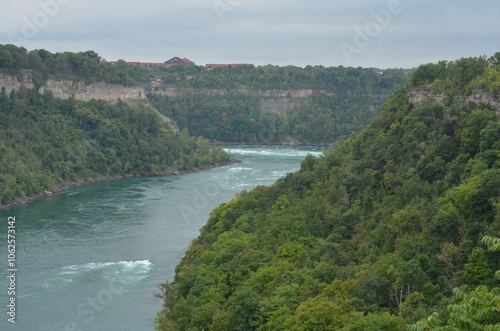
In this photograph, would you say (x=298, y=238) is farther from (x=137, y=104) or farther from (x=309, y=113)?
(x=309, y=113)

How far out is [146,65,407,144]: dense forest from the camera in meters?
93.8

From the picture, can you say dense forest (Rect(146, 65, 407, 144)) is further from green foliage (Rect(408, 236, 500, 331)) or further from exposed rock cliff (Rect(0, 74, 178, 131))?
green foliage (Rect(408, 236, 500, 331))

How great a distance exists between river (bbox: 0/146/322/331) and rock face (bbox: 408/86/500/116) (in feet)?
40.6

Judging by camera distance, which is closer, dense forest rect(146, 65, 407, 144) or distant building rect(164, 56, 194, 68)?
dense forest rect(146, 65, 407, 144)

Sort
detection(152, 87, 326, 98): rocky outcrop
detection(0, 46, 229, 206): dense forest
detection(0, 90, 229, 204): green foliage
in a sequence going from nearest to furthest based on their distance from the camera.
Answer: detection(0, 90, 229, 204): green foliage < detection(0, 46, 229, 206): dense forest < detection(152, 87, 326, 98): rocky outcrop

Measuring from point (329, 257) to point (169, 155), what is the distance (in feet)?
149

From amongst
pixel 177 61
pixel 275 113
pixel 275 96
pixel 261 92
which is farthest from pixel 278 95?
pixel 177 61

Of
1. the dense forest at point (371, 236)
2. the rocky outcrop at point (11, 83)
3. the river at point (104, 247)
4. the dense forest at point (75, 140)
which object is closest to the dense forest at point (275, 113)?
the dense forest at point (75, 140)

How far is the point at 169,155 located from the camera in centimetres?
6669

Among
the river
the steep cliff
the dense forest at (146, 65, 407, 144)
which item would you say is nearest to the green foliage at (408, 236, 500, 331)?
the river

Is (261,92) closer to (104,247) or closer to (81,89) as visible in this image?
(81,89)

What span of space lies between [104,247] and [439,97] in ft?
55.5

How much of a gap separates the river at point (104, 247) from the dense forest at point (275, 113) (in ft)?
117

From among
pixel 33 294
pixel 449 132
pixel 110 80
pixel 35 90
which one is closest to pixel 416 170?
pixel 449 132
